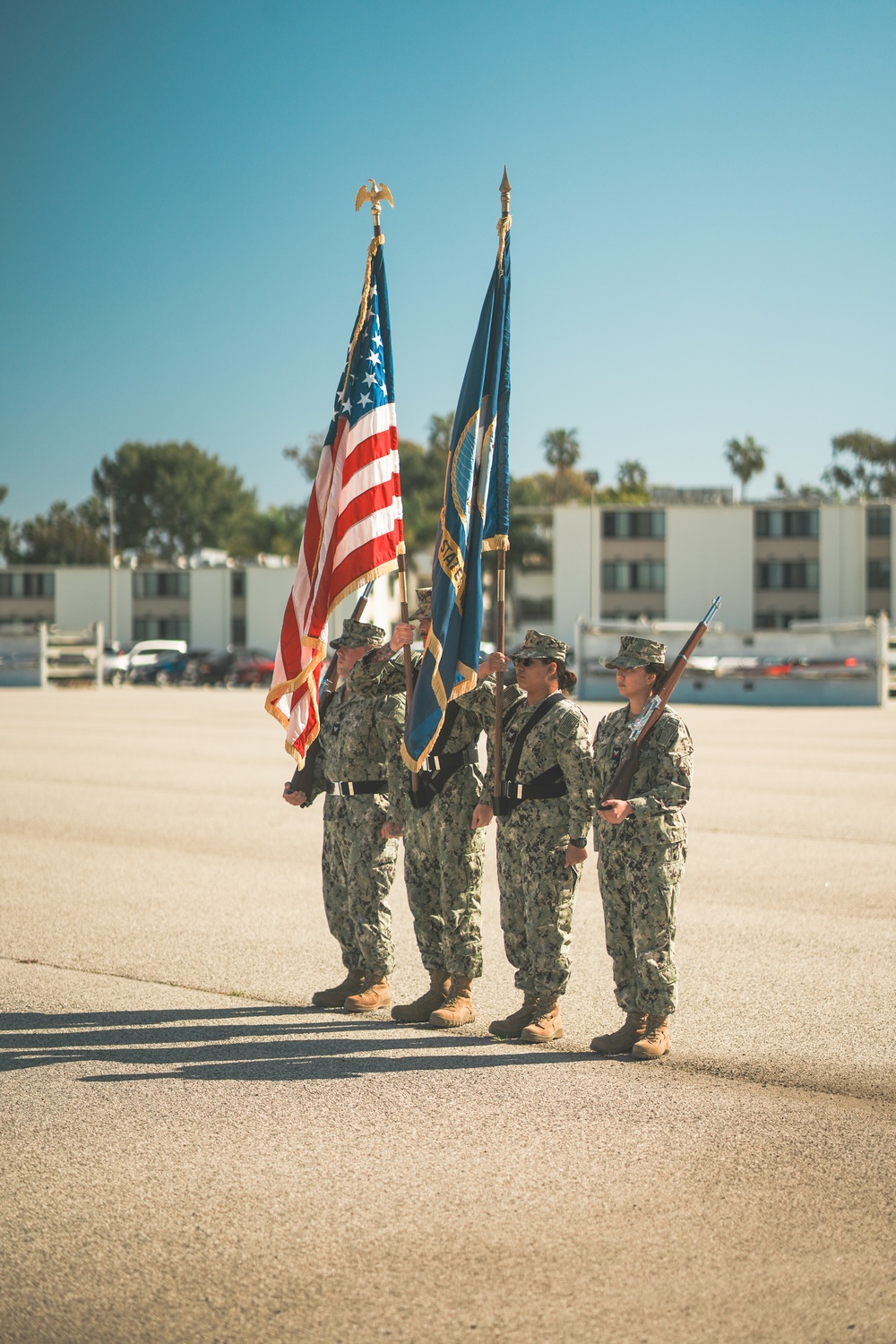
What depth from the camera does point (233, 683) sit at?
57.2m

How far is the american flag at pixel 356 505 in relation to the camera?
25.0ft

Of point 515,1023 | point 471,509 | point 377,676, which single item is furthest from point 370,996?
point 471,509

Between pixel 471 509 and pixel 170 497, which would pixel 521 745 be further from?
pixel 170 497

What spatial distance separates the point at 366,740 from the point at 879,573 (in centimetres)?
6957

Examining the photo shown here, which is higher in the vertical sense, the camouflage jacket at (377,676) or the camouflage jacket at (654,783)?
the camouflage jacket at (377,676)

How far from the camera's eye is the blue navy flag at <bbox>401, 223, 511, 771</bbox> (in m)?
6.75

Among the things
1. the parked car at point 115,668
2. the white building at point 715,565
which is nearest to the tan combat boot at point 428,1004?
the parked car at point 115,668

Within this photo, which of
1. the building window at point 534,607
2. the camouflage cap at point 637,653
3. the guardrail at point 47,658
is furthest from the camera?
the building window at point 534,607

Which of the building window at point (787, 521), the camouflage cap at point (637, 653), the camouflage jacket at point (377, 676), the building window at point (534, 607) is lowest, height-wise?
the camouflage jacket at point (377, 676)

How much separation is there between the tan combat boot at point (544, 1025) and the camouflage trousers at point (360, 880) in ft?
3.17

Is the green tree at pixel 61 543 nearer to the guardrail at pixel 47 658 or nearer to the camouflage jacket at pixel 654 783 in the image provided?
the guardrail at pixel 47 658

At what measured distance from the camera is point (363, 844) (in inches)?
279

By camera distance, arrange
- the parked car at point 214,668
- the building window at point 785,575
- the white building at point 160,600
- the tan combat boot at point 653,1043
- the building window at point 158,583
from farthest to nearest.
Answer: the building window at point 158,583, the white building at point 160,600, the building window at point 785,575, the parked car at point 214,668, the tan combat boot at point 653,1043

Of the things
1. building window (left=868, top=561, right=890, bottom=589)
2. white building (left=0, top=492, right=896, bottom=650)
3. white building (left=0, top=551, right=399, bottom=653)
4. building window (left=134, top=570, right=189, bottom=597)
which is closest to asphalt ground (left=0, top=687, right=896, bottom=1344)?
white building (left=0, top=492, right=896, bottom=650)
